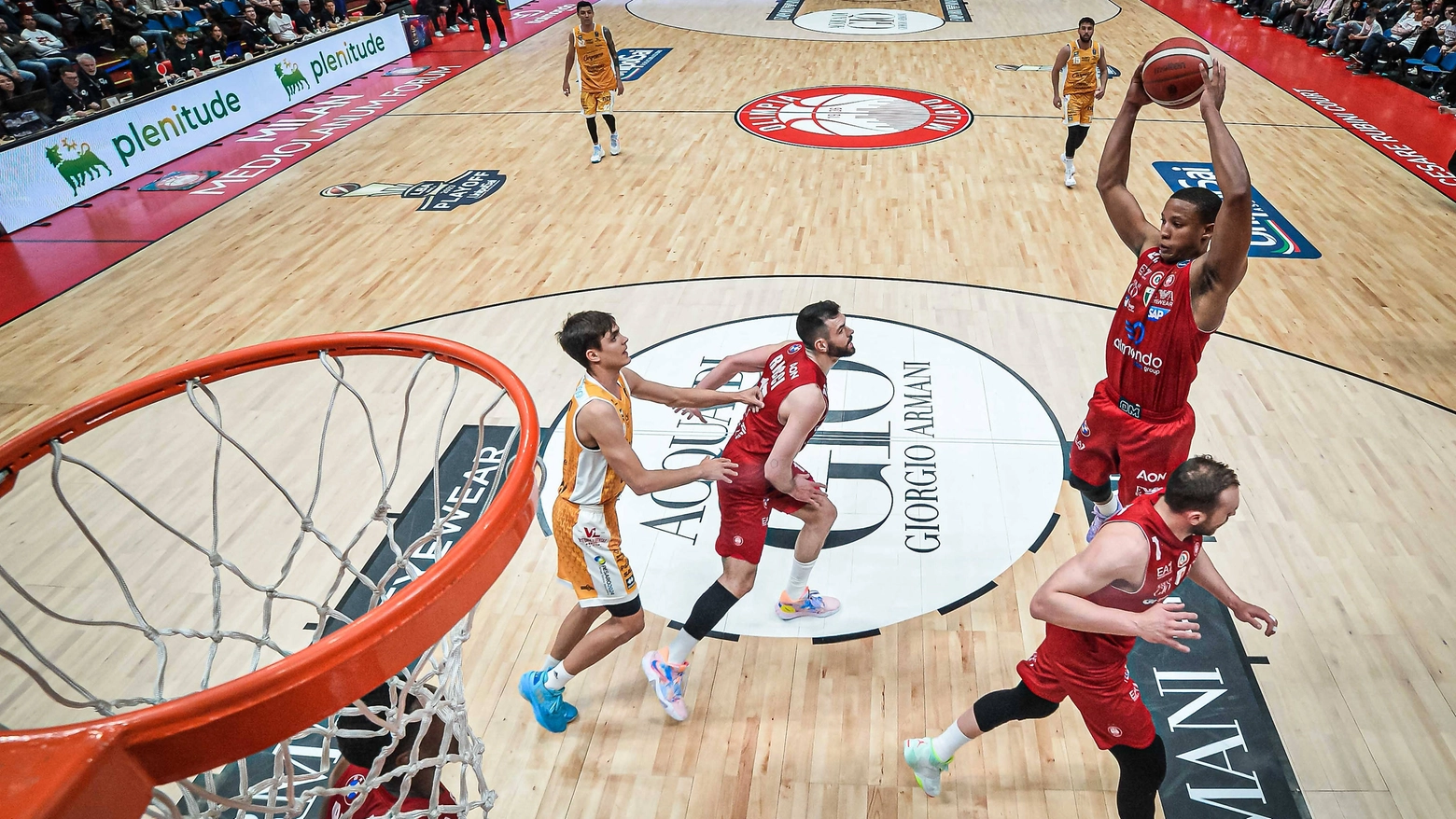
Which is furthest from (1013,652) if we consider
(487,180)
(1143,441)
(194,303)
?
(487,180)

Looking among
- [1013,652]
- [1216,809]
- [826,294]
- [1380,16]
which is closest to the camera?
[1216,809]

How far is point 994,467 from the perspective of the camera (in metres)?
5.00

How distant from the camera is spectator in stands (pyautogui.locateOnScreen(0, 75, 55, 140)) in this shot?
30.9 feet

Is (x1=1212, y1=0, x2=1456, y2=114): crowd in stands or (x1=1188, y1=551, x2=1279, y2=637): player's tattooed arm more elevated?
(x1=1188, y1=551, x2=1279, y2=637): player's tattooed arm

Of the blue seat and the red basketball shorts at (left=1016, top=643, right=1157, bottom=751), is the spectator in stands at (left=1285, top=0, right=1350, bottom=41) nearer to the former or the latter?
the blue seat

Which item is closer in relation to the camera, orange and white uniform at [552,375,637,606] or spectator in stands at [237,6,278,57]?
orange and white uniform at [552,375,637,606]

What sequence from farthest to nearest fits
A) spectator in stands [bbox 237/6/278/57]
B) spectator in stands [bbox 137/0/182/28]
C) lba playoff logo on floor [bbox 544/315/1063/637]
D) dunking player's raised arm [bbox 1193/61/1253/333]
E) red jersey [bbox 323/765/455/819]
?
1. spectator in stands [bbox 237/6/278/57]
2. spectator in stands [bbox 137/0/182/28]
3. lba playoff logo on floor [bbox 544/315/1063/637]
4. dunking player's raised arm [bbox 1193/61/1253/333]
5. red jersey [bbox 323/765/455/819]

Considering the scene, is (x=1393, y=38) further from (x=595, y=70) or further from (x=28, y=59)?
(x=28, y=59)

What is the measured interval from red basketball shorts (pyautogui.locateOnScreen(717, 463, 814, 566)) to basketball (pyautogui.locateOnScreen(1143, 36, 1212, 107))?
2291mm

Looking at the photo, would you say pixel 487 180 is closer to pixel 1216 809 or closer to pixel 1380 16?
pixel 1216 809

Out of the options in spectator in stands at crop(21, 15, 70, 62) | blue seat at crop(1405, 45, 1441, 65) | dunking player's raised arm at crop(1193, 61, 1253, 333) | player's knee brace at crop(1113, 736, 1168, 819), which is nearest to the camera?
player's knee brace at crop(1113, 736, 1168, 819)

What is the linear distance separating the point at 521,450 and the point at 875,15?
680 inches

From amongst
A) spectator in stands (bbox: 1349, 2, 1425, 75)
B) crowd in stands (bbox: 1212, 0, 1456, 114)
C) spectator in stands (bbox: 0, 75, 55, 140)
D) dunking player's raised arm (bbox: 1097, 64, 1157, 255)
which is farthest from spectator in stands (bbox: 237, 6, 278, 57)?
crowd in stands (bbox: 1212, 0, 1456, 114)

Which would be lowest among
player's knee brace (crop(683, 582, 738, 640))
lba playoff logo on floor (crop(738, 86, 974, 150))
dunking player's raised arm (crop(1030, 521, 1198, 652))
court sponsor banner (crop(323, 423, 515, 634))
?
lba playoff logo on floor (crop(738, 86, 974, 150))
